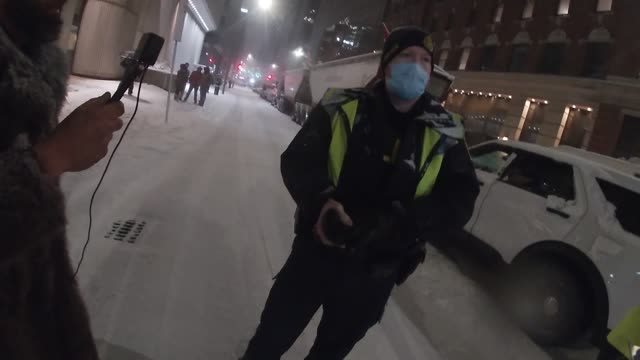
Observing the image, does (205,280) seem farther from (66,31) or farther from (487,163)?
(487,163)

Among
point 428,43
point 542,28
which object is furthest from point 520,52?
point 428,43

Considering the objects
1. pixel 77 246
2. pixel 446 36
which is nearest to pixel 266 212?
pixel 77 246

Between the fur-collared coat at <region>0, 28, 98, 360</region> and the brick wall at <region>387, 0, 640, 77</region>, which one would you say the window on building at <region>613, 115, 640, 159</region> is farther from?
the fur-collared coat at <region>0, 28, 98, 360</region>

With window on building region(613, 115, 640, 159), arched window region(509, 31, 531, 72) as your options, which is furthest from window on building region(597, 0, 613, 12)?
window on building region(613, 115, 640, 159)

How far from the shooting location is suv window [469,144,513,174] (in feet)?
21.0

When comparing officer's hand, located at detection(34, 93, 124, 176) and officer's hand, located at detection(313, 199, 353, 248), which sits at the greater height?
officer's hand, located at detection(34, 93, 124, 176)

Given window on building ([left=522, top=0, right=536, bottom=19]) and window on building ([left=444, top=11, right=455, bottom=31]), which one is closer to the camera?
window on building ([left=522, top=0, right=536, bottom=19])

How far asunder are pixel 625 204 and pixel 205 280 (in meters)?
4.03

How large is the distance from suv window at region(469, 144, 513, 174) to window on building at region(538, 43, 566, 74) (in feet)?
69.8

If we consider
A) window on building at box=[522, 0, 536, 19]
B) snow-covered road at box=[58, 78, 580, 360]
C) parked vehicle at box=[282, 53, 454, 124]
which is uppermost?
window on building at box=[522, 0, 536, 19]

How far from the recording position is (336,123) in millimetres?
1908

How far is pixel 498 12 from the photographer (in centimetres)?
2994

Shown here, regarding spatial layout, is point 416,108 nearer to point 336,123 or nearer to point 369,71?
point 336,123

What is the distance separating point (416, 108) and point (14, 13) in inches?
60.7
